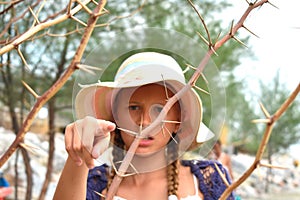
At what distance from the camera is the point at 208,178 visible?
155 cm

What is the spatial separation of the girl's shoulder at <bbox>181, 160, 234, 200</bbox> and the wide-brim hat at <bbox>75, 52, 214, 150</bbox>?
0.60m

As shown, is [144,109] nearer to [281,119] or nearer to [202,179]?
[202,179]

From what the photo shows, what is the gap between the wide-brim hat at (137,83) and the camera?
804mm

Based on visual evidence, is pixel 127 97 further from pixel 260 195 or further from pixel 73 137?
pixel 260 195

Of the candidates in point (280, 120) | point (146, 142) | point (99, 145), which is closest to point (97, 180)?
point (146, 142)

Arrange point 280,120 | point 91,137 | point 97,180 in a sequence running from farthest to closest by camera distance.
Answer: point 280,120, point 97,180, point 91,137

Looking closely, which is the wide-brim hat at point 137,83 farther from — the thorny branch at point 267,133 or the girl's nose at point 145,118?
the thorny branch at point 267,133

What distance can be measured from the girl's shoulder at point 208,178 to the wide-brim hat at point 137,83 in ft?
1.96

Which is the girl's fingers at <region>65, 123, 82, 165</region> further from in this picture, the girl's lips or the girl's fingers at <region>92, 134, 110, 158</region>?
the girl's lips

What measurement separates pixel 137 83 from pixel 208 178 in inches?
30.1

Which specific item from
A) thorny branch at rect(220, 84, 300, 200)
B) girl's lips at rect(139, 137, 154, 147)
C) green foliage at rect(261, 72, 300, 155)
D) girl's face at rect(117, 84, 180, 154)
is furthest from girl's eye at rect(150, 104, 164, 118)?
green foliage at rect(261, 72, 300, 155)

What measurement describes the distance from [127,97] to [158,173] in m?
0.63

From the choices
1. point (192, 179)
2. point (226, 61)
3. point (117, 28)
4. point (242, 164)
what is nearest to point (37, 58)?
point (117, 28)

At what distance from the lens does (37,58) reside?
428 cm
